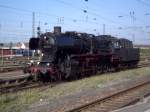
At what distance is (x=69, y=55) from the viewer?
906 inches

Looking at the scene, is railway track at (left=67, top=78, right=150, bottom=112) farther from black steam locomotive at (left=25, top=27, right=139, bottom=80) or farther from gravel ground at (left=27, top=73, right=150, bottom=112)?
black steam locomotive at (left=25, top=27, right=139, bottom=80)

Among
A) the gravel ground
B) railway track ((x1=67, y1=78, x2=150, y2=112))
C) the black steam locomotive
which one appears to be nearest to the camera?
the gravel ground

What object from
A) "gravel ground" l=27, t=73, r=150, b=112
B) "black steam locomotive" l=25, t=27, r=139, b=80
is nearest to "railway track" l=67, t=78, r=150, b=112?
"gravel ground" l=27, t=73, r=150, b=112

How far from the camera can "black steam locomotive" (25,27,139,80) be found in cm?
2216

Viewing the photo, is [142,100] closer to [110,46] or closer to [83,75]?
[83,75]

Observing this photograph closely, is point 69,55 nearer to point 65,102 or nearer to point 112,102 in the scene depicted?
point 112,102

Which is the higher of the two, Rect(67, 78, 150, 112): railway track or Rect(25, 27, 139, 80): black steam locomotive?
Rect(25, 27, 139, 80): black steam locomotive

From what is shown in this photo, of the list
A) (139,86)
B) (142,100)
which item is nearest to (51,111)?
(142,100)

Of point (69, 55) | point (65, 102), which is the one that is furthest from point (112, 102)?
point (69, 55)

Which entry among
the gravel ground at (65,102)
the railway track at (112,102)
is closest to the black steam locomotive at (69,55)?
the gravel ground at (65,102)

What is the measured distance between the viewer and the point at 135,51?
37.1 m

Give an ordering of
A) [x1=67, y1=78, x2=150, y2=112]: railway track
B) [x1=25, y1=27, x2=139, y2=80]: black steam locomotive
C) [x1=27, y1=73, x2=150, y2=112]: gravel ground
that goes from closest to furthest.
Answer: [x1=27, y1=73, x2=150, y2=112]: gravel ground, [x1=67, y1=78, x2=150, y2=112]: railway track, [x1=25, y1=27, x2=139, y2=80]: black steam locomotive

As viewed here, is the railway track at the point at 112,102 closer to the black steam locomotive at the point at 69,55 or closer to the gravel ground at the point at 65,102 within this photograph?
the gravel ground at the point at 65,102

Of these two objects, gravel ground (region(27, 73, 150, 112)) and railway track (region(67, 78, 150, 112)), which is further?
railway track (region(67, 78, 150, 112))
